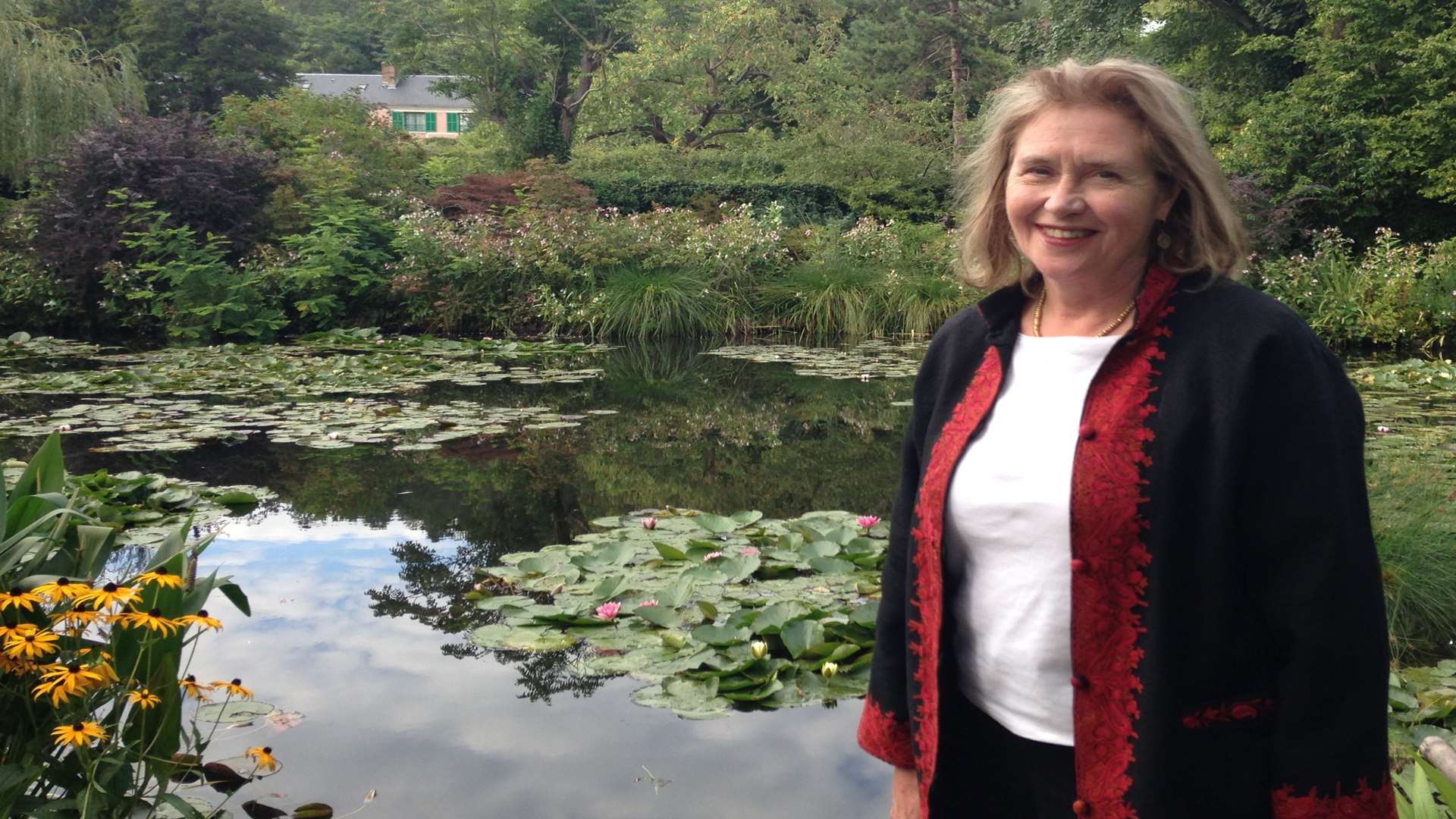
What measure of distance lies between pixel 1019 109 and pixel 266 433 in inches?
247

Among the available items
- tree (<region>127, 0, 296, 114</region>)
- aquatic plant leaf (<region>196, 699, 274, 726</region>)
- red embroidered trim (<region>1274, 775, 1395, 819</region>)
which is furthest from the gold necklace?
tree (<region>127, 0, 296, 114</region>)

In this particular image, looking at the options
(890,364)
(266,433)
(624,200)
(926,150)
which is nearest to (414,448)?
(266,433)

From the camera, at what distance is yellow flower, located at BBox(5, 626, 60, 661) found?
6.09 ft

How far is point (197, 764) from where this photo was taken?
2.54 m

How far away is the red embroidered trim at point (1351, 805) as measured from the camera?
4.30 ft

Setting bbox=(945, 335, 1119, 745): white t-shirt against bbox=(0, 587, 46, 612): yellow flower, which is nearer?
bbox=(945, 335, 1119, 745): white t-shirt

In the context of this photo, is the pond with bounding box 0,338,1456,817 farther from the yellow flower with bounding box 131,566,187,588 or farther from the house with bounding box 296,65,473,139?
the house with bounding box 296,65,473,139

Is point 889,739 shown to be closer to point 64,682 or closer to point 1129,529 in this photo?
point 1129,529

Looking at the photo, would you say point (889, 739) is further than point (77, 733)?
No

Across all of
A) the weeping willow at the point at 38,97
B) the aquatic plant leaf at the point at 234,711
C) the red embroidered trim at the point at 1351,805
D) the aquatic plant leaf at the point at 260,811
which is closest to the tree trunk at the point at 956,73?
the weeping willow at the point at 38,97

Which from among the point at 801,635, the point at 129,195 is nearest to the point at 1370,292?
the point at 801,635

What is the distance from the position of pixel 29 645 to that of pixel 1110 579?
5.42 feet

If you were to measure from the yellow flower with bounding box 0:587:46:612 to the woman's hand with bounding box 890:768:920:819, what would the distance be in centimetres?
146

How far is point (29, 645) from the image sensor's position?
72.4 inches
